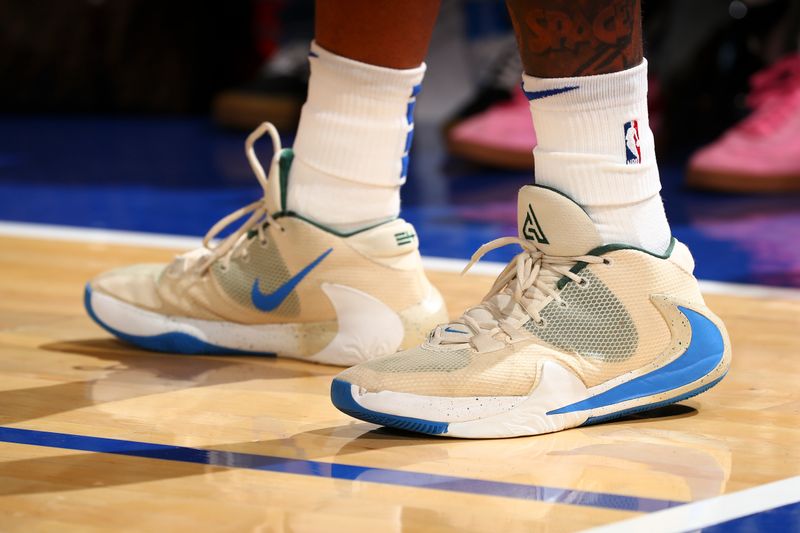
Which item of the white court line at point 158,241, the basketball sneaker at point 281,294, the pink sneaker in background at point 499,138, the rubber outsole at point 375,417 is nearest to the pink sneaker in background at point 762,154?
the pink sneaker in background at point 499,138

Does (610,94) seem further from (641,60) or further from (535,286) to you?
(535,286)

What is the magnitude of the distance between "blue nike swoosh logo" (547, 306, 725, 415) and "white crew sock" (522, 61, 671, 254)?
0.08 metres

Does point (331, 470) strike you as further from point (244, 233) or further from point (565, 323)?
point (244, 233)

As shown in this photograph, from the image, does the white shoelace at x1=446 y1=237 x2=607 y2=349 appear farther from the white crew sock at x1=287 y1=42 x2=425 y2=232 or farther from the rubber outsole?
the white crew sock at x1=287 y1=42 x2=425 y2=232

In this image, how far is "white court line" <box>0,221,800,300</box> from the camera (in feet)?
5.35

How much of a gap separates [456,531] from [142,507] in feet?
0.74

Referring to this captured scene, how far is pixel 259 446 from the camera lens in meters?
1.01

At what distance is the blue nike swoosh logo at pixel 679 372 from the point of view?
107cm

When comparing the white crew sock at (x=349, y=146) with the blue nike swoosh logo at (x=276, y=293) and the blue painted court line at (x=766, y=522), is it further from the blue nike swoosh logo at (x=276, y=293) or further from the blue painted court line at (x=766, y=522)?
the blue painted court line at (x=766, y=522)

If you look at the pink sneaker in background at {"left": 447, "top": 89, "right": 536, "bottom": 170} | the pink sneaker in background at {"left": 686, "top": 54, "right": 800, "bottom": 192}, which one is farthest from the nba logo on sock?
the pink sneaker in background at {"left": 447, "top": 89, "right": 536, "bottom": 170}

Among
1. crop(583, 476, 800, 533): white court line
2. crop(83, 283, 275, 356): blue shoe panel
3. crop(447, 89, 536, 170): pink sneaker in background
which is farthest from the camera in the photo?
crop(447, 89, 536, 170): pink sneaker in background

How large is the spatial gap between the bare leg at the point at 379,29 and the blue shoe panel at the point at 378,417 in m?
0.37

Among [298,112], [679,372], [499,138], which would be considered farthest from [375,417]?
[298,112]

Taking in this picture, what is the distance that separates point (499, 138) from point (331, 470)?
6.40 ft
